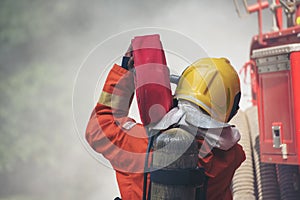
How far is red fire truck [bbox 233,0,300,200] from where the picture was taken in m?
3.20

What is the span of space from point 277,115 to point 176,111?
1774mm

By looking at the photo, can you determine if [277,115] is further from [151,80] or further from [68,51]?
[68,51]

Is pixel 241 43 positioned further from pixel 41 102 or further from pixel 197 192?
pixel 197 192

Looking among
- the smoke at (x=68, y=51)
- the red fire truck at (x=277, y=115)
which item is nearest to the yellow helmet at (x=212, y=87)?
the red fire truck at (x=277, y=115)

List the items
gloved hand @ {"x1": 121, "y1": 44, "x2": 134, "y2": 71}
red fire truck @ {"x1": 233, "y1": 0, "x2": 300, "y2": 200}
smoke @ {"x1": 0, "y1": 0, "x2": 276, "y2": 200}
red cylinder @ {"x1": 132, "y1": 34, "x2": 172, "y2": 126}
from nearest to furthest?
1. red cylinder @ {"x1": 132, "y1": 34, "x2": 172, "y2": 126}
2. gloved hand @ {"x1": 121, "y1": 44, "x2": 134, "y2": 71}
3. red fire truck @ {"x1": 233, "y1": 0, "x2": 300, "y2": 200}
4. smoke @ {"x1": 0, "y1": 0, "x2": 276, "y2": 200}

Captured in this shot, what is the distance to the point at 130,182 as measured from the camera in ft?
5.94

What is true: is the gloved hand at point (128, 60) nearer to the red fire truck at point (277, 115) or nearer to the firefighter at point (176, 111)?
the firefighter at point (176, 111)

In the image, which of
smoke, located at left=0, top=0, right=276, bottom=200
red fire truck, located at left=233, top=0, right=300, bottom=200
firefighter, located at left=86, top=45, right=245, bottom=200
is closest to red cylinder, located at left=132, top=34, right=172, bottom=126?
firefighter, located at left=86, top=45, right=245, bottom=200

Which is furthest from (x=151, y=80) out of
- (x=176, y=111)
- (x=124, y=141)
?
(x=124, y=141)

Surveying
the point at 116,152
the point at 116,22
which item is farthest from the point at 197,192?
the point at 116,22

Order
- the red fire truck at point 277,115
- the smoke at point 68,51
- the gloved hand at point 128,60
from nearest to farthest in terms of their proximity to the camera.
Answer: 1. the gloved hand at point 128,60
2. the red fire truck at point 277,115
3. the smoke at point 68,51

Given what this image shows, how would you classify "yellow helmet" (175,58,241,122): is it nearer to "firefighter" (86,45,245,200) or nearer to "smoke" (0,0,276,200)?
"firefighter" (86,45,245,200)

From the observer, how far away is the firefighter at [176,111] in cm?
176

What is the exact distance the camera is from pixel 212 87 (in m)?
1.78
